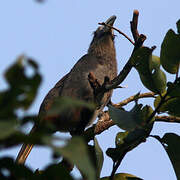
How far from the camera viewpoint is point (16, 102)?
2.62 ft

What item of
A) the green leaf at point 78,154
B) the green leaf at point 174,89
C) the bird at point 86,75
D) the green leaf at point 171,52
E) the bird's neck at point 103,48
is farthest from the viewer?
the bird's neck at point 103,48

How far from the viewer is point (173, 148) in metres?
1.97

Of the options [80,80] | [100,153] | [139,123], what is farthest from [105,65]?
[139,123]

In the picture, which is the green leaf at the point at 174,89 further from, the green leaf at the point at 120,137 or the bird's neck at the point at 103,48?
the bird's neck at the point at 103,48

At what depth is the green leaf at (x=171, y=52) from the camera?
1958mm

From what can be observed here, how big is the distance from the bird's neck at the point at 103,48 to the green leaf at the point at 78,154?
4.20m

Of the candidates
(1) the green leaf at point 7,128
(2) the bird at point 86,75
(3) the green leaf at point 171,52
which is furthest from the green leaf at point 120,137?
(2) the bird at point 86,75

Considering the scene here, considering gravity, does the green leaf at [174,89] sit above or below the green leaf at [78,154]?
below

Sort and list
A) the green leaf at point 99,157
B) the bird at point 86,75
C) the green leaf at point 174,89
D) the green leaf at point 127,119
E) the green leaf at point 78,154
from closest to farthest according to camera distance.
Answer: the green leaf at point 78,154
the green leaf at point 127,119
the green leaf at point 174,89
the green leaf at point 99,157
the bird at point 86,75

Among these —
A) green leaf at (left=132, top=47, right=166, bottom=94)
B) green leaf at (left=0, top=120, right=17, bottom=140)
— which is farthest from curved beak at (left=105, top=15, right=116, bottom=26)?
green leaf at (left=0, top=120, right=17, bottom=140)

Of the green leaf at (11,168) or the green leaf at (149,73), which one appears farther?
the green leaf at (149,73)

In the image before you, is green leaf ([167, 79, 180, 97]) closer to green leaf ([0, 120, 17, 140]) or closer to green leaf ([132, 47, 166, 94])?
green leaf ([132, 47, 166, 94])

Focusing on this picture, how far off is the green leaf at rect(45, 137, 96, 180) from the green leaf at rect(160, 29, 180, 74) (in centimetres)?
137

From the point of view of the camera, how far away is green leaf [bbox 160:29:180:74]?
6.42 ft
